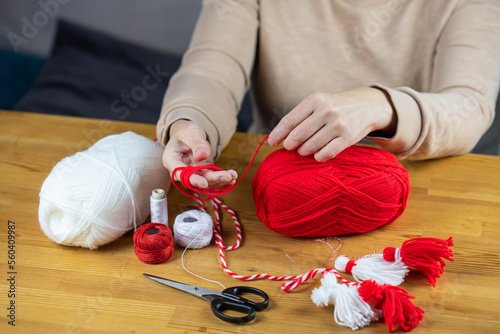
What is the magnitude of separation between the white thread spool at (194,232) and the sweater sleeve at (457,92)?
12.8 inches

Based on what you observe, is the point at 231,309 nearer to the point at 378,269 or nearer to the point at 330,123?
the point at 378,269

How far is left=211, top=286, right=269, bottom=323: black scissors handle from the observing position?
2.19 feet

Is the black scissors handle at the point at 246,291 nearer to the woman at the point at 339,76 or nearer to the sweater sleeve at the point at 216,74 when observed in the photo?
the woman at the point at 339,76

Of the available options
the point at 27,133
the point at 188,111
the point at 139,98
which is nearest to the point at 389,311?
the point at 188,111

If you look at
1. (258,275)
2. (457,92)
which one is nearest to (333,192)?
(258,275)

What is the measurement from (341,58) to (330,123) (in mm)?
397

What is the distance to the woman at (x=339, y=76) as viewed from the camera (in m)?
0.84

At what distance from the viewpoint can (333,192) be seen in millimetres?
789

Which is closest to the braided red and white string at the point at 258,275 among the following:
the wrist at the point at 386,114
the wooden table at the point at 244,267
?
the wooden table at the point at 244,267

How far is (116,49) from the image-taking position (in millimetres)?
1992

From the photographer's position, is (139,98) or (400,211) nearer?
(400,211)

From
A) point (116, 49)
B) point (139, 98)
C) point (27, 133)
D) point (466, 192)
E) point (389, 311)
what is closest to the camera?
point (389, 311)

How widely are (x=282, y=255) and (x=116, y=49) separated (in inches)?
57.0

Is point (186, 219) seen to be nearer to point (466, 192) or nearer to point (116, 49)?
point (466, 192)
